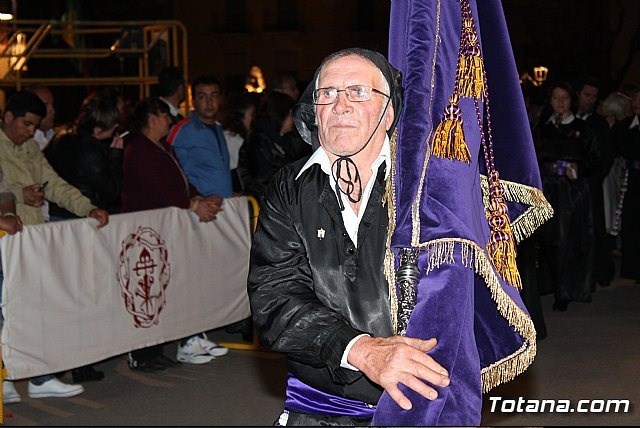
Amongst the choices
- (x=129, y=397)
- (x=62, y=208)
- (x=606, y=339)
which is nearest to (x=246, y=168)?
(x=62, y=208)

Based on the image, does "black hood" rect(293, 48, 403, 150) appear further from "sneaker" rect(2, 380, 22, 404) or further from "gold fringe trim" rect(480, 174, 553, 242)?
"sneaker" rect(2, 380, 22, 404)

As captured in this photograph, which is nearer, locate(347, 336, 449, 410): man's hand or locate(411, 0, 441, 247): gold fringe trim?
locate(347, 336, 449, 410): man's hand

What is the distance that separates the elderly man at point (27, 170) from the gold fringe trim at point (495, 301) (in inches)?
178

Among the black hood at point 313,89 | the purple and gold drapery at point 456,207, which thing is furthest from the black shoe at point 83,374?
the purple and gold drapery at point 456,207

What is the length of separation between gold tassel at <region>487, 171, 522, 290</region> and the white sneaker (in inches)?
218

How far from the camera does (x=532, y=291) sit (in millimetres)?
8531

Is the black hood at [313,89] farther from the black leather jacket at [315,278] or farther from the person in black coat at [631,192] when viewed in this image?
the person in black coat at [631,192]

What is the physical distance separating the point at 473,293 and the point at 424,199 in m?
0.32

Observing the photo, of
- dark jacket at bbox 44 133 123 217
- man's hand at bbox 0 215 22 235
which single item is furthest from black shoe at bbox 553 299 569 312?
man's hand at bbox 0 215 22 235

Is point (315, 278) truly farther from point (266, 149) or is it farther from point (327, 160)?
point (266, 149)

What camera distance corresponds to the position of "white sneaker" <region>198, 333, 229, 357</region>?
8523 mm

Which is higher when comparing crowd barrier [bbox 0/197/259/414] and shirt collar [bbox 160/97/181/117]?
shirt collar [bbox 160/97/181/117]

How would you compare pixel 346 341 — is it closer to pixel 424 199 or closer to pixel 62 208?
pixel 424 199

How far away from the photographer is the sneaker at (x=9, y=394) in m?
7.14
